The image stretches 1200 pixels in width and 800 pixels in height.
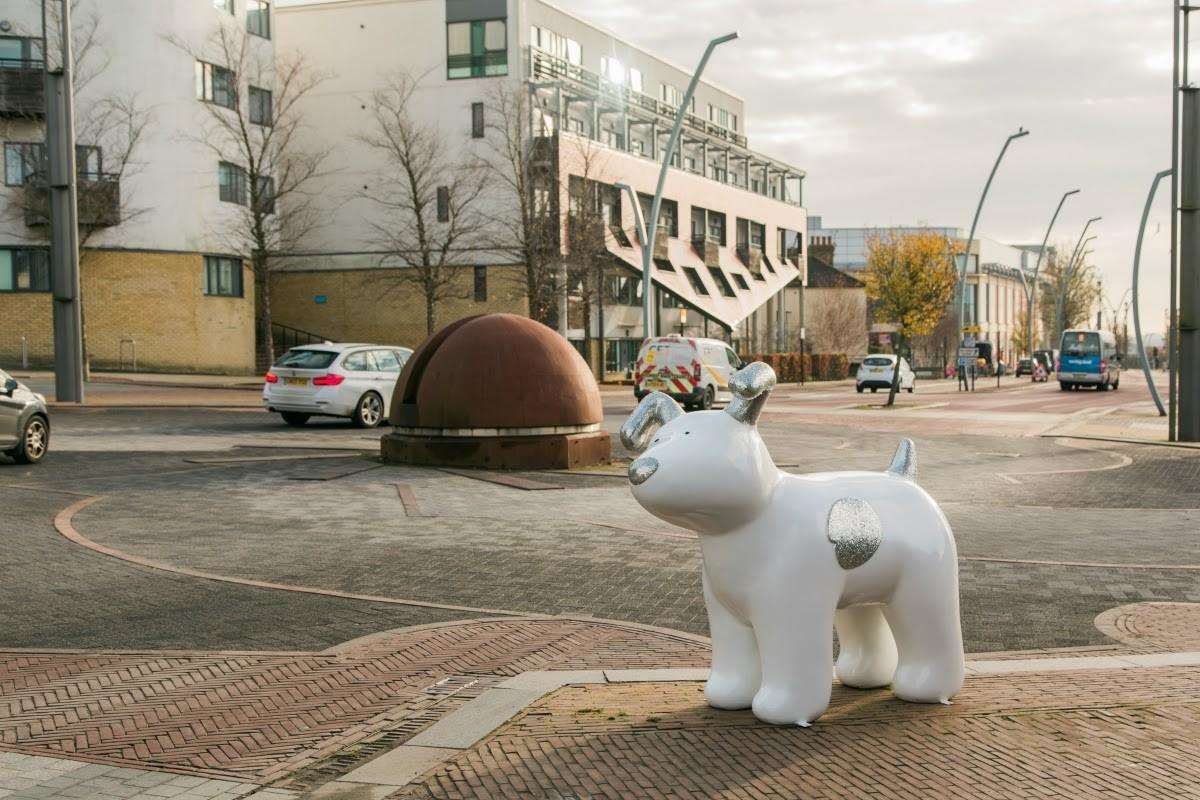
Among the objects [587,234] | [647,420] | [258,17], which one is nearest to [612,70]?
[587,234]

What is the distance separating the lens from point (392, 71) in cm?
5025

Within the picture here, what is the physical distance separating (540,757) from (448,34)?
48264mm

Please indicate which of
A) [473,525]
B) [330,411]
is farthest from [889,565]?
[330,411]

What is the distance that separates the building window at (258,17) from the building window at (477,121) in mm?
8198

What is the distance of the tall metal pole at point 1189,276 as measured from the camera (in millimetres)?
21922

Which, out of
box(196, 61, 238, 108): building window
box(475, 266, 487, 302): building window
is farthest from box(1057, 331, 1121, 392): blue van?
box(196, 61, 238, 108): building window

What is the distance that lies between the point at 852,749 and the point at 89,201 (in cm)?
3977

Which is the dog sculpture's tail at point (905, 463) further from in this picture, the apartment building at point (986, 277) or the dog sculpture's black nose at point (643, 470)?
the apartment building at point (986, 277)

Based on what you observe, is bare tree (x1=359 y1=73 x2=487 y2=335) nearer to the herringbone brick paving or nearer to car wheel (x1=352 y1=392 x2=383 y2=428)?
car wheel (x1=352 y1=392 x2=383 y2=428)

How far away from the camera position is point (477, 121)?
49.1 meters

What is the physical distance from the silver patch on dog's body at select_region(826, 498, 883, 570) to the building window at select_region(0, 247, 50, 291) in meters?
40.6

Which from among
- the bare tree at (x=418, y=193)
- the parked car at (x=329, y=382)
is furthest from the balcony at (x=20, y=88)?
the parked car at (x=329, y=382)

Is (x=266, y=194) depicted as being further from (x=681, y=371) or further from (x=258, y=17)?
(x=681, y=371)

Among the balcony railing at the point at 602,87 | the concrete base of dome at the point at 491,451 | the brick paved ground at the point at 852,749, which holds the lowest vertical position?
the brick paved ground at the point at 852,749
